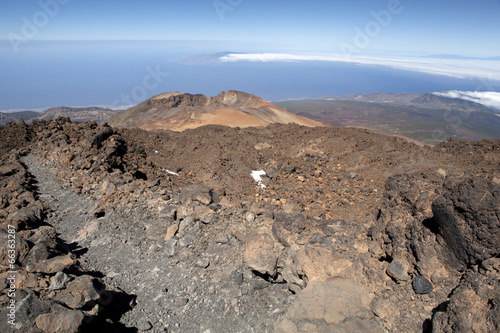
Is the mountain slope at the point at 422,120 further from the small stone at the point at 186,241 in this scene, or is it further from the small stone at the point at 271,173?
the small stone at the point at 186,241

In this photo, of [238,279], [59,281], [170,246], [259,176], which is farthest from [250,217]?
[259,176]

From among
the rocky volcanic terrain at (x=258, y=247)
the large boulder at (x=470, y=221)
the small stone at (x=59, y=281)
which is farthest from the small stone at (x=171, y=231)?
the large boulder at (x=470, y=221)

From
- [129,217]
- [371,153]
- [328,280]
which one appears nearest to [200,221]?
[129,217]

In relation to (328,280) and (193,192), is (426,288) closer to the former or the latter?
(328,280)

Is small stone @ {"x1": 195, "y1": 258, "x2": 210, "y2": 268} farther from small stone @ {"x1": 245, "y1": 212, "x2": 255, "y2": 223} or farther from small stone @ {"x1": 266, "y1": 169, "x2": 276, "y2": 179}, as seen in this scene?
small stone @ {"x1": 266, "y1": 169, "x2": 276, "y2": 179}

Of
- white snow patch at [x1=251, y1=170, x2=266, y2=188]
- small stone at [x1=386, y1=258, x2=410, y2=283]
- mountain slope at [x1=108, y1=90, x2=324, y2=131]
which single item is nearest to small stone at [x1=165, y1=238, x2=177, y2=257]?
white snow patch at [x1=251, y1=170, x2=266, y2=188]

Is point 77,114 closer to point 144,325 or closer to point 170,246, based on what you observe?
point 170,246

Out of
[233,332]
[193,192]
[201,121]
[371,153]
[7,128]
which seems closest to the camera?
[233,332]
